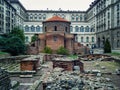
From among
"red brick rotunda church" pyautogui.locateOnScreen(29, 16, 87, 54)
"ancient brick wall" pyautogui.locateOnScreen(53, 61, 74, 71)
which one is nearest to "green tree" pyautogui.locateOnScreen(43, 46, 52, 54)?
"red brick rotunda church" pyautogui.locateOnScreen(29, 16, 87, 54)

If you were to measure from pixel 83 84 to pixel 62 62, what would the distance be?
6.12 meters

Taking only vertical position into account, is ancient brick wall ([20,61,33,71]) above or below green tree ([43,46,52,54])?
below

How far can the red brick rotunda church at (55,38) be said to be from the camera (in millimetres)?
40656

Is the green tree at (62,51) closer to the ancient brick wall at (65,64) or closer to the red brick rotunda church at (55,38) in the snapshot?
the red brick rotunda church at (55,38)

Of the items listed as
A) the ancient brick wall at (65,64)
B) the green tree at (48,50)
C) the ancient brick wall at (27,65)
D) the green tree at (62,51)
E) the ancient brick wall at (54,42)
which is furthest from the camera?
the ancient brick wall at (54,42)

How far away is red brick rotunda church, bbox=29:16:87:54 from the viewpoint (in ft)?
133

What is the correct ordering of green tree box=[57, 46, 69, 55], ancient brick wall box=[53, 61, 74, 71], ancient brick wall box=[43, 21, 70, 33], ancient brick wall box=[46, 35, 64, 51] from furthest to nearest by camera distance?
ancient brick wall box=[43, 21, 70, 33], ancient brick wall box=[46, 35, 64, 51], green tree box=[57, 46, 69, 55], ancient brick wall box=[53, 61, 74, 71]

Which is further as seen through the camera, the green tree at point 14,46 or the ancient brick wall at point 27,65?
the green tree at point 14,46

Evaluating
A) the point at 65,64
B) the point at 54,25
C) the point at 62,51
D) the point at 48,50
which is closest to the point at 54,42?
the point at 48,50

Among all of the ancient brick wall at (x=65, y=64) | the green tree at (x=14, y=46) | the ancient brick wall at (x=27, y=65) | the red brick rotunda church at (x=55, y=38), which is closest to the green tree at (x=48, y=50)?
the red brick rotunda church at (x=55, y=38)

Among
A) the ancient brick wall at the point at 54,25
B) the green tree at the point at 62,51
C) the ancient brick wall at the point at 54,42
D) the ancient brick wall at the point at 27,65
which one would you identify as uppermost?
the ancient brick wall at the point at 54,25

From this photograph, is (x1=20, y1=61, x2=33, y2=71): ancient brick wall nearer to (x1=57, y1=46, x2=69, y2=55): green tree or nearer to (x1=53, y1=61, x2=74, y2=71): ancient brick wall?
(x1=53, y1=61, x2=74, y2=71): ancient brick wall

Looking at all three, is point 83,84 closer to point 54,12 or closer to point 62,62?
point 62,62

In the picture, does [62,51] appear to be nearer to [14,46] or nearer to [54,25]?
[54,25]
